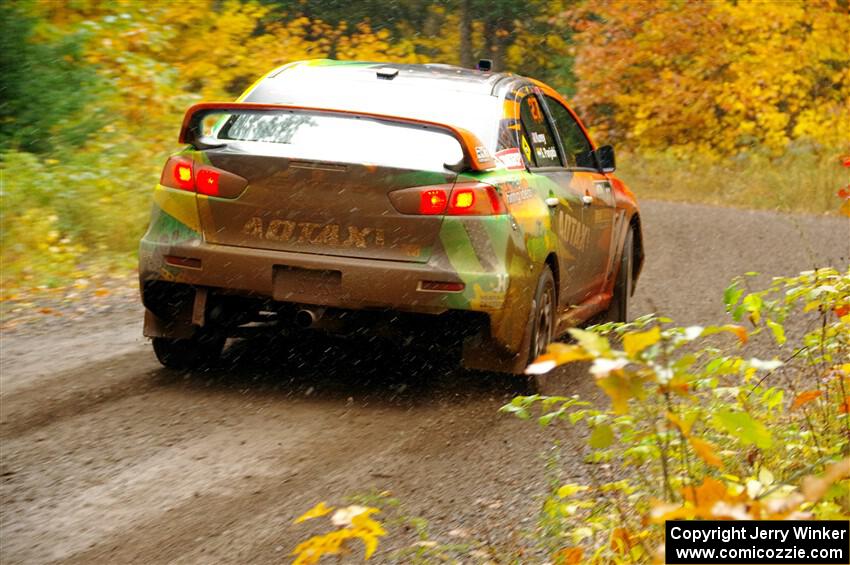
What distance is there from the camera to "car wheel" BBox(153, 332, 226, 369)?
7.21m

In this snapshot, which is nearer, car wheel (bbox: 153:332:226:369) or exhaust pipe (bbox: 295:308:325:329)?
exhaust pipe (bbox: 295:308:325:329)

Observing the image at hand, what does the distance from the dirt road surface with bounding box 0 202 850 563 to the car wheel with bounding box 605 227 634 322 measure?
69.0 inches

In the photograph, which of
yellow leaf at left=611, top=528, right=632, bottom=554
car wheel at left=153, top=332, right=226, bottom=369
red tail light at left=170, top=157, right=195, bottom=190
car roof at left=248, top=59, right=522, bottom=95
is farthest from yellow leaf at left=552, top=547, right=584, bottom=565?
car roof at left=248, top=59, right=522, bottom=95

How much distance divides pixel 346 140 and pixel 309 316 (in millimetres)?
905

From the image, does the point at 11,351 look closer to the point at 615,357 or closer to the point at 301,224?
the point at 301,224

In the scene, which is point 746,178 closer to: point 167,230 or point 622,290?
point 622,290

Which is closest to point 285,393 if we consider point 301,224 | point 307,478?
point 301,224

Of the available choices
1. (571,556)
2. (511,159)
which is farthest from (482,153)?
(571,556)

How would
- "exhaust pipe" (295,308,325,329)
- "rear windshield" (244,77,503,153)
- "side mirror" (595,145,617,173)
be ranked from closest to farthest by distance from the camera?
"exhaust pipe" (295,308,325,329) → "rear windshield" (244,77,503,153) → "side mirror" (595,145,617,173)

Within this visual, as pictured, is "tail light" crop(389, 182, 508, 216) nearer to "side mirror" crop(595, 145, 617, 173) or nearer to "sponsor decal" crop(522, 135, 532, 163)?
"sponsor decal" crop(522, 135, 532, 163)

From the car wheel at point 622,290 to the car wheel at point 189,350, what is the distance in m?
3.12

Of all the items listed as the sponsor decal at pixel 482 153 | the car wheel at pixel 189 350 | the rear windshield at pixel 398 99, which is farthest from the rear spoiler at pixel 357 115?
the car wheel at pixel 189 350

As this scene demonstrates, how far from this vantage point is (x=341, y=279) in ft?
21.3

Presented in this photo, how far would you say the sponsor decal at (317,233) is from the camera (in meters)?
6.49
